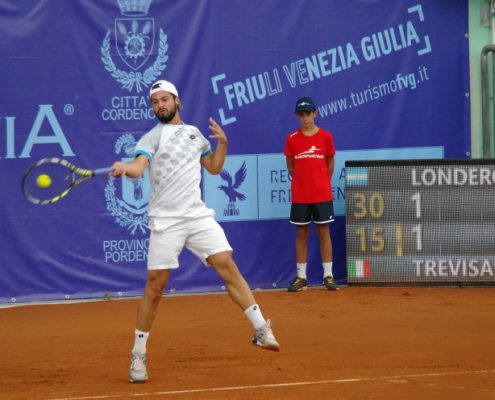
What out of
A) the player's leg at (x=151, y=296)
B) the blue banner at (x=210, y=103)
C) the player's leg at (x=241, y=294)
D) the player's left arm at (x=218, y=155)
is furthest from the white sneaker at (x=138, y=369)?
the blue banner at (x=210, y=103)

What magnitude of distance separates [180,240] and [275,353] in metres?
1.35

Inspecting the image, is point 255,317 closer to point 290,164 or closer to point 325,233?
point 325,233

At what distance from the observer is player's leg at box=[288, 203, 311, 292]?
11789mm

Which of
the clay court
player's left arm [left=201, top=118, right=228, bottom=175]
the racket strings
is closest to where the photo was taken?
the clay court

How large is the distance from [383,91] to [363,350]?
4863 mm

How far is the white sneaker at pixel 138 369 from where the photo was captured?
23.0 ft

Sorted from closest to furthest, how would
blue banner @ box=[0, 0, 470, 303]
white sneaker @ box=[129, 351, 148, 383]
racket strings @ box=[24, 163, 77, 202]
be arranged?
white sneaker @ box=[129, 351, 148, 383] → racket strings @ box=[24, 163, 77, 202] → blue banner @ box=[0, 0, 470, 303]

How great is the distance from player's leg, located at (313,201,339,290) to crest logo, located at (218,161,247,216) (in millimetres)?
857

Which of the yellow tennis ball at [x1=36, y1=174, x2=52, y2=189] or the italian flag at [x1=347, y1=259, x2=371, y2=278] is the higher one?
the yellow tennis ball at [x1=36, y1=174, x2=52, y2=189]

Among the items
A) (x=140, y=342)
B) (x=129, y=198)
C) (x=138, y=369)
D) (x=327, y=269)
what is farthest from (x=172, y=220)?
(x=327, y=269)

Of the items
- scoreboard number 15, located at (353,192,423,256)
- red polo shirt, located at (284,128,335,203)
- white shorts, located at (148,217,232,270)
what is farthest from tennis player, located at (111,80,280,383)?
scoreboard number 15, located at (353,192,423,256)

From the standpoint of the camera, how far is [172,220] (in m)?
7.18

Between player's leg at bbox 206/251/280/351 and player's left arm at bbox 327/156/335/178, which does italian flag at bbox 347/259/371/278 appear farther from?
player's leg at bbox 206/251/280/351

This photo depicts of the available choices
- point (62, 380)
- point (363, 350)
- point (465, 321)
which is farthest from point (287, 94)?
point (62, 380)
